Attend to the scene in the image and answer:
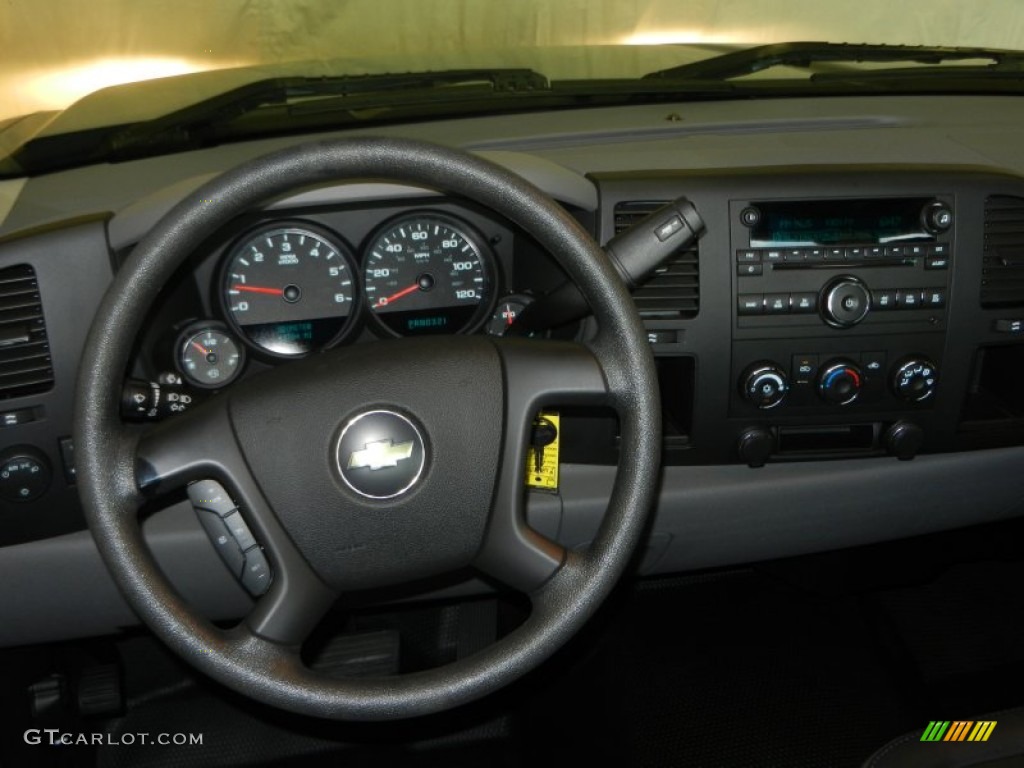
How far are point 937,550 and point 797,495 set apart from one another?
2.22 feet

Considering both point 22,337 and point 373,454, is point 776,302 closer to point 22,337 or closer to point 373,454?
point 373,454

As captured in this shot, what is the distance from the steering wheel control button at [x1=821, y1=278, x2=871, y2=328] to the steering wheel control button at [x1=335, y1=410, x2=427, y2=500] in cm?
76

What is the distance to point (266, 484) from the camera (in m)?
1.16

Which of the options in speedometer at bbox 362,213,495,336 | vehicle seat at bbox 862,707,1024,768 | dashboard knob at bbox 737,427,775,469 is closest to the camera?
vehicle seat at bbox 862,707,1024,768

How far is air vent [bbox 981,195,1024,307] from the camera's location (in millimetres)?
1645

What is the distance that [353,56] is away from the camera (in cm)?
200

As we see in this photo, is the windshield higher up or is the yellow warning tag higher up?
the windshield

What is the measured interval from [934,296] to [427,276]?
807mm

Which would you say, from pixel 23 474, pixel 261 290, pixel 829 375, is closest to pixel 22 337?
pixel 23 474

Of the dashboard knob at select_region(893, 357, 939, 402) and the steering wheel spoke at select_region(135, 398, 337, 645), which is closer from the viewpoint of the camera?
the steering wheel spoke at select_region(135, 398, 337, 645)

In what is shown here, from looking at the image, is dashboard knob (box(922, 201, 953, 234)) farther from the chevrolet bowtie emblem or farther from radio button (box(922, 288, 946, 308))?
the chevrolet bowtie emblem

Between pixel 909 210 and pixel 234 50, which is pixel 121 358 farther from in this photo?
pixel 909 210

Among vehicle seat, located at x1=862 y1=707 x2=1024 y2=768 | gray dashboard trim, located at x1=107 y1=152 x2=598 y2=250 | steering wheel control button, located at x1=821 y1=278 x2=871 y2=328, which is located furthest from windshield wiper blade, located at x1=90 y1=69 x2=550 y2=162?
vehicle seat, located at x1=862 y1=707 x2=1024 y2=768

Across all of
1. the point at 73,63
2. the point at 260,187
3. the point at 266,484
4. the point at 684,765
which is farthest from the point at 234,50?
the point at 684,765
